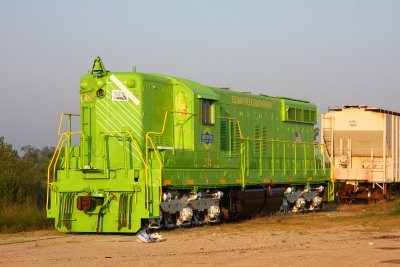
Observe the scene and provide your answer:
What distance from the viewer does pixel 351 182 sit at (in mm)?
27938

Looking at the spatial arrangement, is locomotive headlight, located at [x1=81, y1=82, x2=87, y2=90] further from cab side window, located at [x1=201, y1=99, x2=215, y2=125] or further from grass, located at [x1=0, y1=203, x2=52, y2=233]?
grass, located at [x1=0, y1=203, x2=52, y2=233]

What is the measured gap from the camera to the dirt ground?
10.7 metres

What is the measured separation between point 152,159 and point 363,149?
14.2 meters

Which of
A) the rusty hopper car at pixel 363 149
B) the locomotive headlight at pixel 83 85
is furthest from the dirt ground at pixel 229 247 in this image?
the rusty hopper car at pixel 363 149

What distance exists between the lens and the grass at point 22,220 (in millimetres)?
17266

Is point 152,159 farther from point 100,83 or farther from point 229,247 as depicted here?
point 229,247

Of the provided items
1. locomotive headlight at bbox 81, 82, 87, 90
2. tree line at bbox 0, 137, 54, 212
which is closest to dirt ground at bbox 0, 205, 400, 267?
locomotive headlight at bbox 81, 82, 87, 90

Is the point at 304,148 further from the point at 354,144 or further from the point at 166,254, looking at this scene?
the point at 166,254

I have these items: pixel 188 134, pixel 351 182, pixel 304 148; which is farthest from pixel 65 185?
pixel 351 182

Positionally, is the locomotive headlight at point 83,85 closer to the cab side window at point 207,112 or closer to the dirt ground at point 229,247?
the cab side window at point 207,112

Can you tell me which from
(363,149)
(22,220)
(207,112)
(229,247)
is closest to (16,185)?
(22,220)

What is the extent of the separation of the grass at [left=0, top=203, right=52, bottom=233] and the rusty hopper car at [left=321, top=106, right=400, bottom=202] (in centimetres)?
1344

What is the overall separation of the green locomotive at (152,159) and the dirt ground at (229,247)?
58 centimetres

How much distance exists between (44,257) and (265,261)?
361 centimetres
